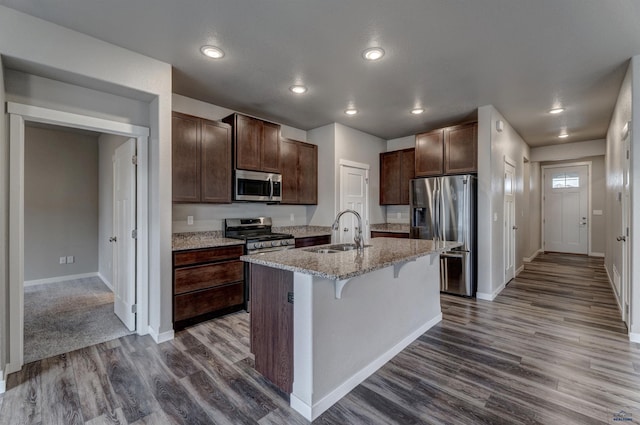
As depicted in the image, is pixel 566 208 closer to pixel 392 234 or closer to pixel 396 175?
pixel 396 175

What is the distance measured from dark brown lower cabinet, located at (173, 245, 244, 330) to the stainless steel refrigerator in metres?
2.81

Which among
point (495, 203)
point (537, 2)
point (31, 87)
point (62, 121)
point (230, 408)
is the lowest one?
point (230, 408)

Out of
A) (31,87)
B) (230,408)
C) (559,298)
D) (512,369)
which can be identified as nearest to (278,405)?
(230,408)

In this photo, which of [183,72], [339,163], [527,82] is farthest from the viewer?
[339,163]

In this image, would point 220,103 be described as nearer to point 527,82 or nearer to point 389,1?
point 389,1

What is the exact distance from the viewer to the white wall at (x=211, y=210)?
376 centimetres

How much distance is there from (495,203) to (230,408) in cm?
415

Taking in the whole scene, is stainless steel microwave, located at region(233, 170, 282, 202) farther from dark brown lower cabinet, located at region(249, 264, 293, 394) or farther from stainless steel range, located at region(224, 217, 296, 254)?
dark brown lower cabinet, located at region(249, 264, 293, 394)

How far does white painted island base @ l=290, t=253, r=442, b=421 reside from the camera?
188 centimetres

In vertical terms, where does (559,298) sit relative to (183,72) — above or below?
below

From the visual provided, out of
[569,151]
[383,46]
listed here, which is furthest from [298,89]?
[569,151]

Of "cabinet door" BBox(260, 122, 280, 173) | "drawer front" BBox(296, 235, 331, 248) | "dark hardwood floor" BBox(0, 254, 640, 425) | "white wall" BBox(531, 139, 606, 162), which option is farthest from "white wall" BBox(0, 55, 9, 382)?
"white wall" BBox(531, 139, 606, 162)

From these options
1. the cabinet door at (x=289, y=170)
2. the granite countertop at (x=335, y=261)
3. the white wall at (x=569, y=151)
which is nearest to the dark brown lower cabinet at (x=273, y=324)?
the granite countertop at (x=335, y=261)

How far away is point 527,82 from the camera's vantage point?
3.34m
